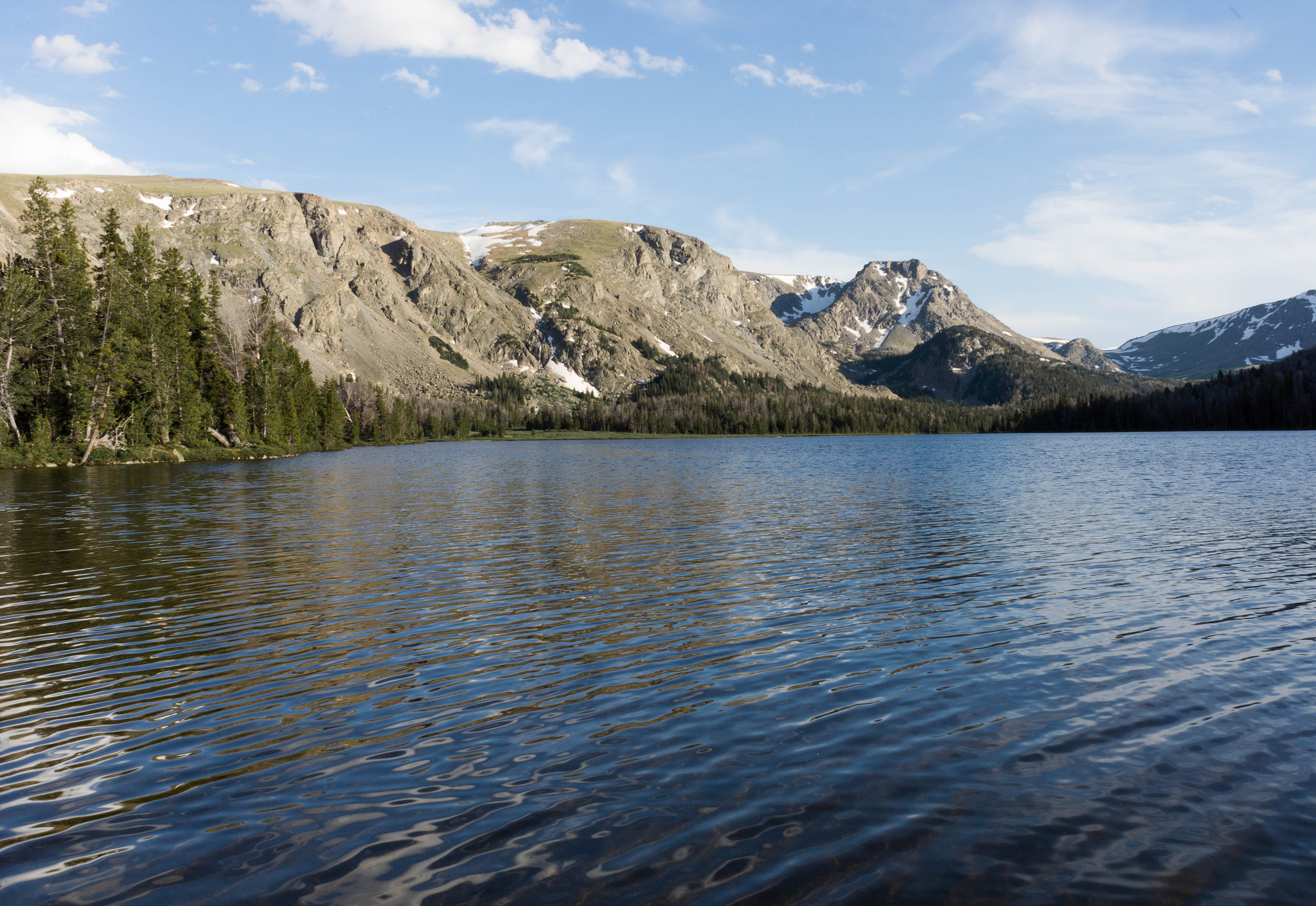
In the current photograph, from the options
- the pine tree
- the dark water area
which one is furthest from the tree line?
the dark water area

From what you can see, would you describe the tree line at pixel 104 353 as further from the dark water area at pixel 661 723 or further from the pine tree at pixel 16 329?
the dark water area at pixel 661 723

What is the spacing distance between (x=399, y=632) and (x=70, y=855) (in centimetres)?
1019

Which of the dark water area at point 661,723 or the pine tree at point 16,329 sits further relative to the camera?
the pine tree at point 16,329

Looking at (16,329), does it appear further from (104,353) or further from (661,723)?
(661,723)

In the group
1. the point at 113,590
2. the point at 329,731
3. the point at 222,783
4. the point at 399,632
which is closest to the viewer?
the point at 222,783

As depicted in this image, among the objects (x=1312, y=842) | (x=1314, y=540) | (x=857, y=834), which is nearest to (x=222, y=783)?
(x=857, y=834)

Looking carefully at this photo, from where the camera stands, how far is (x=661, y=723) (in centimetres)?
1263

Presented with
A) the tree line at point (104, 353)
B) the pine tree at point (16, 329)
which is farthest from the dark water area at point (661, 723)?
the tree line at point (104, 353)

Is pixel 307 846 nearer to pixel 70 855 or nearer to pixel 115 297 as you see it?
pixel 70 855

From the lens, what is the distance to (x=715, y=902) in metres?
7.73

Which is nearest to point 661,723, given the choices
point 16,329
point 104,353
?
point 16,329

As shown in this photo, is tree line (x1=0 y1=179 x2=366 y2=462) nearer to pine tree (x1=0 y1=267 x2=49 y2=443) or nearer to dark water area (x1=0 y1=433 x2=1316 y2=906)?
pine tree (x1=0 y1=267 x2=49 y2=443)

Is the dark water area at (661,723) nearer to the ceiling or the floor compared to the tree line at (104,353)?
nearer to the floor

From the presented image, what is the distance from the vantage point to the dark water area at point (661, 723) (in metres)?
8.42
